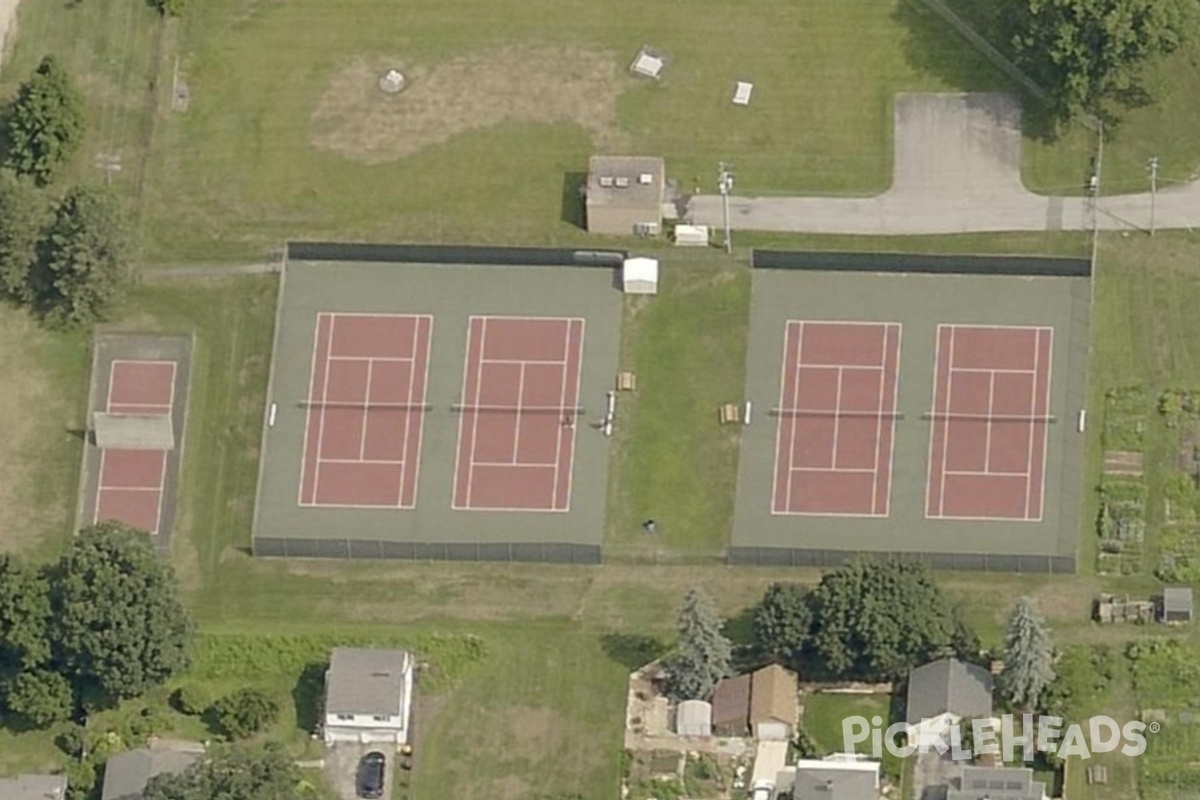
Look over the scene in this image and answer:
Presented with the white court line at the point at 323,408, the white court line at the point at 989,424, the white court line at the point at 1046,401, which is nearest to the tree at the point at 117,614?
the white court line at the point at 323,408

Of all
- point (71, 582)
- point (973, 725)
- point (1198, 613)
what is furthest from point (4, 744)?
point (1198, 613)

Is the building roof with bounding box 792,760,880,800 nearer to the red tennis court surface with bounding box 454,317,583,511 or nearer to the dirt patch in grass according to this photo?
the red tennis court surface with bounding box 454,317,583,511

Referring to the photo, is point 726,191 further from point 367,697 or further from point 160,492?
point 367,697

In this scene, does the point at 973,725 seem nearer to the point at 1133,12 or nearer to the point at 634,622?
the point at 634,622

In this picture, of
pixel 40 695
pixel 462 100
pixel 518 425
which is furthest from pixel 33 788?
pixel 462 100

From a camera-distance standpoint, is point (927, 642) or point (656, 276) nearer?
point (927, 642)

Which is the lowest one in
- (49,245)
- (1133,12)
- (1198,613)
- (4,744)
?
(4,744)

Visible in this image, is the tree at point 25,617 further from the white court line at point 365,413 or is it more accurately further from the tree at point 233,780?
the white court line at point 365,413
